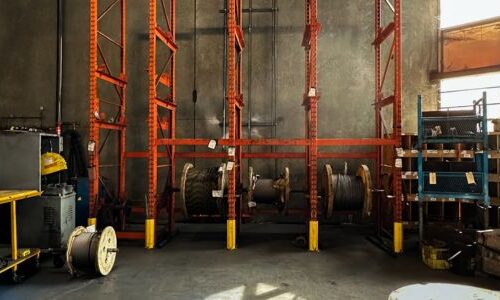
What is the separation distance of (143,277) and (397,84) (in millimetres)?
5136

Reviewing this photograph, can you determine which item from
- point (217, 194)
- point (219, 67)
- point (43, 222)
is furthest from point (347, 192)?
point (43, 222)

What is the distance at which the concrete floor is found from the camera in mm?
4316

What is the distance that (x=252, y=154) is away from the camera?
7.88 meters

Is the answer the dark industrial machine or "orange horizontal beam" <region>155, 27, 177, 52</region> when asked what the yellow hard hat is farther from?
"orange horizontal beam" <region>155, 27, 177, 52</region>

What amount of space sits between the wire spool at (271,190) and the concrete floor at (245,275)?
0.82m

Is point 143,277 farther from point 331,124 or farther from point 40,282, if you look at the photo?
point 331,124

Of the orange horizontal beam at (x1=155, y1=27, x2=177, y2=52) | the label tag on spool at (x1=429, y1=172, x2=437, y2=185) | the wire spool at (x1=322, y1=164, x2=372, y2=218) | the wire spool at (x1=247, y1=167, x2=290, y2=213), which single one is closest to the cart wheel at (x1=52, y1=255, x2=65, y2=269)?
the wire spool at (x1=247, y1=167, x2=290, y2=213)

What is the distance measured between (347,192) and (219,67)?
15.3 feet

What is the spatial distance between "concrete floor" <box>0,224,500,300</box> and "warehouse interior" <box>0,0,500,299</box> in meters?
0.04

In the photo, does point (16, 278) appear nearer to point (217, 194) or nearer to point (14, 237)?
point (14, 237)

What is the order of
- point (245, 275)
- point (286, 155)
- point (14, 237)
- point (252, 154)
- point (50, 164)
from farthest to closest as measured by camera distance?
point (252, 154), point (286, 155), point (50, 164), point (245, 275), point (14, 237)

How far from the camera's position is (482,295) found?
221 cm

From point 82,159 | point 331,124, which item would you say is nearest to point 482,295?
point 331,124

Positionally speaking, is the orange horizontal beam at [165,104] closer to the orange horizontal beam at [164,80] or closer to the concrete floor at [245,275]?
the orange horizontal beam at [164,80]
